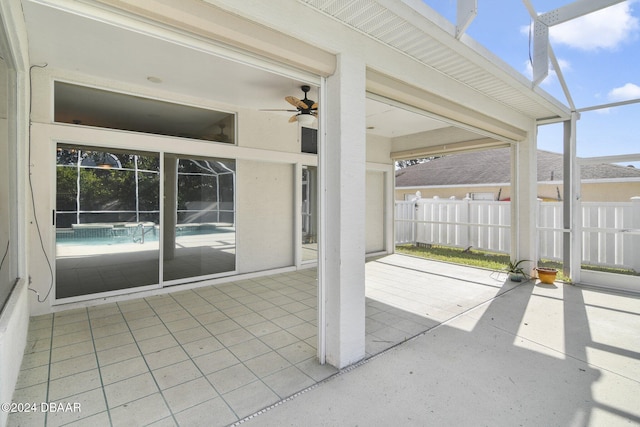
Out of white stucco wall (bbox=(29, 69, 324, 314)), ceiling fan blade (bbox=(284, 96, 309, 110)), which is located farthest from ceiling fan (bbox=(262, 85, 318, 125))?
white stucco wall (bbox=(29, 69, 324, 314))

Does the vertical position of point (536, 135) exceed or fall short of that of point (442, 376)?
it exceeds it

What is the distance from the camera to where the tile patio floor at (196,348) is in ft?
6.56

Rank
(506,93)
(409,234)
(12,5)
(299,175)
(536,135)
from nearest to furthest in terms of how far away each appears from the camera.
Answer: (12,5)
(506,93)
(536,135)
(299,175)
(409,234)

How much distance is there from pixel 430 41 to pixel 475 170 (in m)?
11.0

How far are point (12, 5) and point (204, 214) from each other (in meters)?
3.19

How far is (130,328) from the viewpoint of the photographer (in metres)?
3.18

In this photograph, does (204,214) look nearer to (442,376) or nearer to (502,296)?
(442,376)

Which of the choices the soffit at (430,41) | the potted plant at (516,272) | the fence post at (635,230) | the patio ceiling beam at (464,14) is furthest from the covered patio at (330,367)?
the patio ceiling beam at (464,14)

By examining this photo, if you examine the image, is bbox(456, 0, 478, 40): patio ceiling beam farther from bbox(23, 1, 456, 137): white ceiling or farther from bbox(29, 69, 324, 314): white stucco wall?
bbox(29, 69, 324, 314): white stucco wall

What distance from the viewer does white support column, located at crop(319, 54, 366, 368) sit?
2.43m

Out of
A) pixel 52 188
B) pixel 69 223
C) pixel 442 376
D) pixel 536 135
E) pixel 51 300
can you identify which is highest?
pixel 536 135

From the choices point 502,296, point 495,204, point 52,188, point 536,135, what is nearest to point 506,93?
point 536,135

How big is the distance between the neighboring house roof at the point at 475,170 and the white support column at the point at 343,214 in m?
9.88

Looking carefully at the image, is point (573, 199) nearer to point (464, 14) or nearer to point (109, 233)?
point (464, 14)
